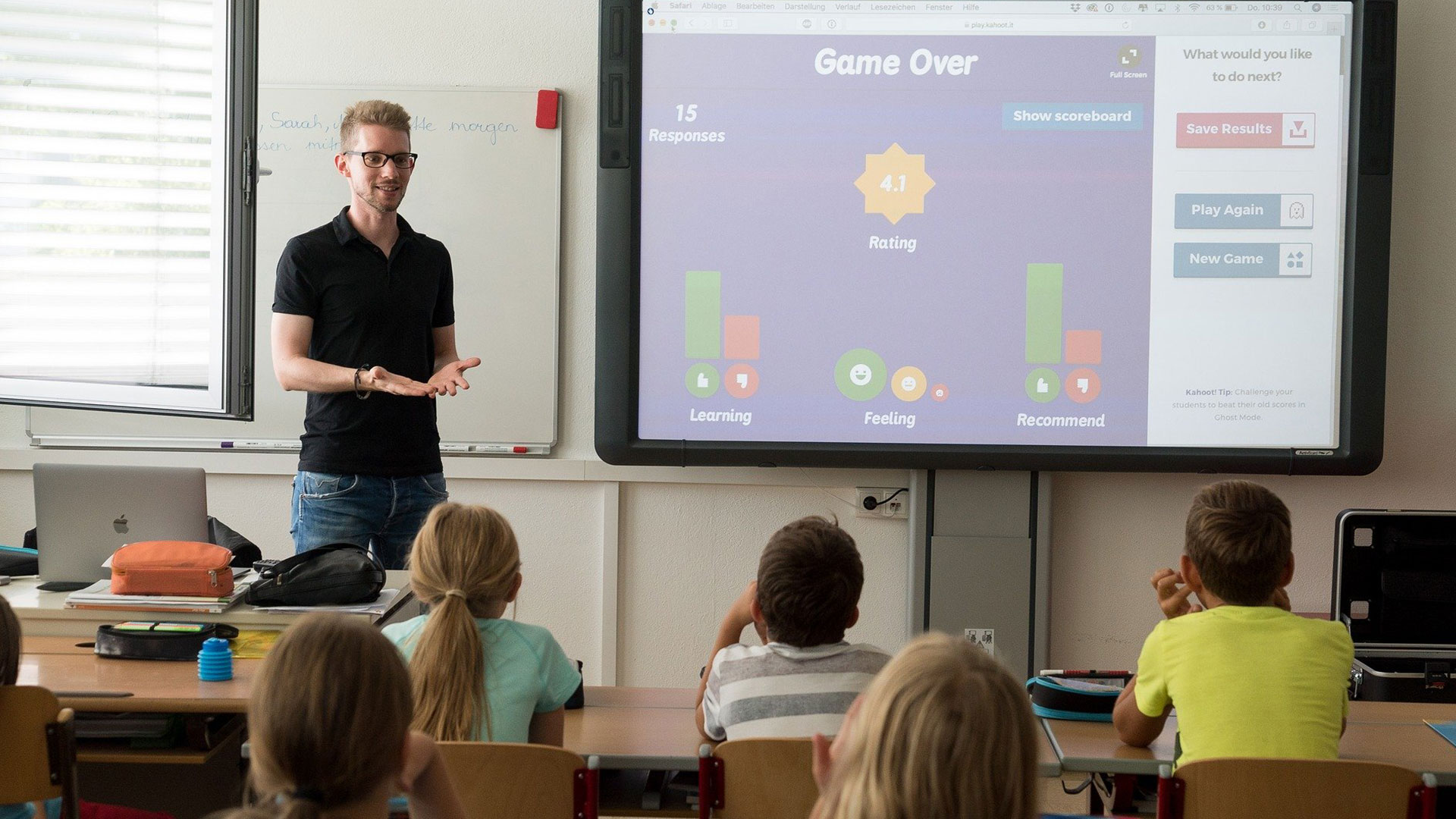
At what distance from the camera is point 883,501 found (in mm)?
3973

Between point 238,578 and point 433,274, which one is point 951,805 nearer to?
point 238,578

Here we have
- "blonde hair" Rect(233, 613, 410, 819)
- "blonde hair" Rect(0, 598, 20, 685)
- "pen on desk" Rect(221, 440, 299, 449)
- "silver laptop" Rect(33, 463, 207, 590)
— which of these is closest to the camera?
"blonde hair" Rect(233, 613, 410, 819)

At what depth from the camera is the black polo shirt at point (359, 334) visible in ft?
9.84

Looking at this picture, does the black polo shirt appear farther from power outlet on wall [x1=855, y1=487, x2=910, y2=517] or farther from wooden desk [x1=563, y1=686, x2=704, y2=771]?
power outlet on wall [x1=855, y1=487, x2=910, y2=517]

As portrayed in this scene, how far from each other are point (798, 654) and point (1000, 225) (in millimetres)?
2166

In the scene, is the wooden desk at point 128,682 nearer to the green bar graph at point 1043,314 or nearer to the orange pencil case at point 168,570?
the orange pencil case at point 168,570

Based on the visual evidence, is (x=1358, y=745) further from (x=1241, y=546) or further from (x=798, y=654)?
(x=798, y=654)

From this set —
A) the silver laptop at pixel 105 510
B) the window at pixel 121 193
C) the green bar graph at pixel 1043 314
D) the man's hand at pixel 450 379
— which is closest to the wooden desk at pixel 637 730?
the man's hand at pixel 450 379

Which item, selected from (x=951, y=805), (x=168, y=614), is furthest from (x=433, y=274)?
(x=951, y=805)

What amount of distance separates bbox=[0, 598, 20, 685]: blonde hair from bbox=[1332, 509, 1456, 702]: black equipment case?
2.40 m

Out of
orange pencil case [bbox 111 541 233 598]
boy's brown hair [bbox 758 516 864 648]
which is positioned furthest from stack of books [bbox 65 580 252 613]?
boy's brown hair [bbox 758 516 864 648]

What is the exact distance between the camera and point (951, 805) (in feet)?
3.31

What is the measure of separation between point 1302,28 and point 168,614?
3403mm

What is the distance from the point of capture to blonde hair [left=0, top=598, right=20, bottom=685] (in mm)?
1781
